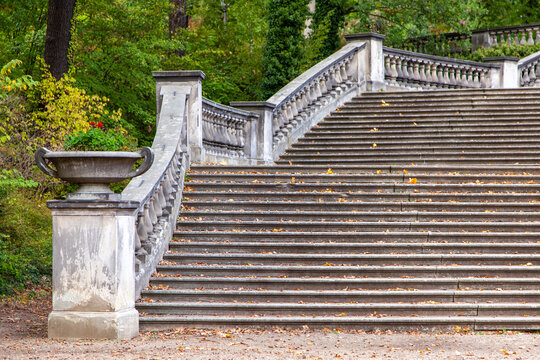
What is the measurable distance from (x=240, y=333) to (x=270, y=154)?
23.5 feet

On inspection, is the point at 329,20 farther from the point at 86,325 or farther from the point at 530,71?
the point at 86,325

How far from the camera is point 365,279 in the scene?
9.31 metres

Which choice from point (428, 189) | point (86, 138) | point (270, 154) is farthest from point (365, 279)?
point (270, 154)

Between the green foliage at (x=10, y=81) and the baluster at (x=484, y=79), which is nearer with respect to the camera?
the green foliage at (x=10, y=81)

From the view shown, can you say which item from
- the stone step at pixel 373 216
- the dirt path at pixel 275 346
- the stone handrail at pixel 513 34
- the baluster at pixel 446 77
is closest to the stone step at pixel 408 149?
the stone step at pixel 373 216

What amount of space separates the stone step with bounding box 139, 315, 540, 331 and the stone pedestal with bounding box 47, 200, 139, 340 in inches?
29.2

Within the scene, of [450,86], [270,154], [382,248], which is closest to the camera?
[382,248]

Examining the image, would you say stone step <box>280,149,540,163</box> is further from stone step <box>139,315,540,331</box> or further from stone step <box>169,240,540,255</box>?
stone step <box>139,315,540,331</box>

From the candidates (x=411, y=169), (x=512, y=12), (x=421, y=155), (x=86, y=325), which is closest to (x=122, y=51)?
(x=421, y=155)

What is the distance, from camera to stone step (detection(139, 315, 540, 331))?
27.9ft

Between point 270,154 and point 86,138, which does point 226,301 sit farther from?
point 270,154

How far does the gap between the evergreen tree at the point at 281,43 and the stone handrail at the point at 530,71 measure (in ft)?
20.8

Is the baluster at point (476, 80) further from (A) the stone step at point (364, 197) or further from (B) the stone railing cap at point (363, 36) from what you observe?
(A) the stone step at point (364, 197)

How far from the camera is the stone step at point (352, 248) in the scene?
32.8 feet
